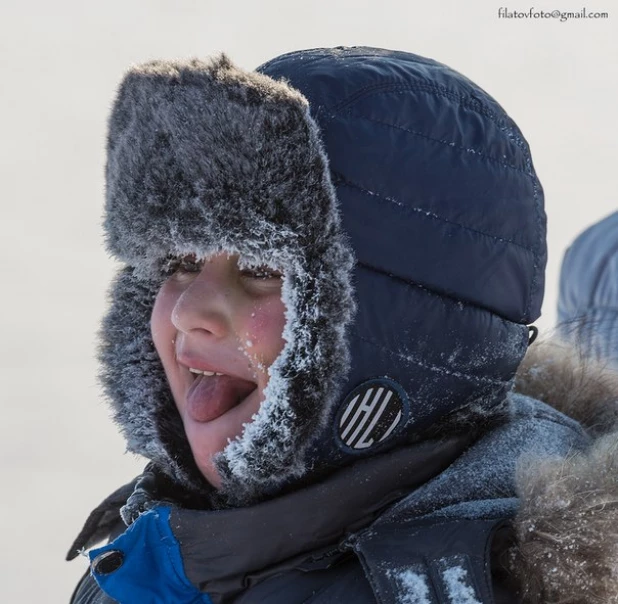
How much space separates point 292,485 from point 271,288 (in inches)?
10.4

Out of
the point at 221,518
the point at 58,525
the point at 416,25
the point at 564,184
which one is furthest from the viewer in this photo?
the point at 416,25

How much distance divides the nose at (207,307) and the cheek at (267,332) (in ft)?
0.12

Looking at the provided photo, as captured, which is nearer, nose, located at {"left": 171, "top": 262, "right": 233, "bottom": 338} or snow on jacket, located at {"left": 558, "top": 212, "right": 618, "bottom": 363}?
nose, located at {"left": 171, "top": 262, "right": 233, "bottom": 338}

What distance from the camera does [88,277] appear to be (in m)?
4.44

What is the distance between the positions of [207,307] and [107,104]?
3080 millimetres

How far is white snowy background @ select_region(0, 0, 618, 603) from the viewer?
4.06 m

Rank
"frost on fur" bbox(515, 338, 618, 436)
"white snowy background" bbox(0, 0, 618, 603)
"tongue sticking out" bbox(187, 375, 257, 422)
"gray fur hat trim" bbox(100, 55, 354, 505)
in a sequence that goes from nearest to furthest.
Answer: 1. "gray fur hat trim" bbox(100, 55, 354, 505)
2. "tongue sticking out" bbox(187, 375, 257, 422)
3. "frost on fur" bbox(515, 338, 618, 436)
4. "white snowy background" bbox(0, 0, 618, 603)

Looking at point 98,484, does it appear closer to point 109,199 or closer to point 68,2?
point 109,199

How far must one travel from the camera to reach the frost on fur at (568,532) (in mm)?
1122

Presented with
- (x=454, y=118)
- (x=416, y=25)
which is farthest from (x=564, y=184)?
(x=454, y=118)

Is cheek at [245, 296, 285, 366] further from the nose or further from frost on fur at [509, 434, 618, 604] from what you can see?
frost on fur at [509, 434, 618, 604]

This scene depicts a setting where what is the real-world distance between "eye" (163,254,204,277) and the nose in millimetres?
51

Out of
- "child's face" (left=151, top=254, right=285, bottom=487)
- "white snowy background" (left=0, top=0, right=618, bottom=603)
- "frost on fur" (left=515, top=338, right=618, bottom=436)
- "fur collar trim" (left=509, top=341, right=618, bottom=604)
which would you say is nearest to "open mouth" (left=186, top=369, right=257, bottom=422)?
"child's face" (left=151, top=254, right=285, bottom=487)

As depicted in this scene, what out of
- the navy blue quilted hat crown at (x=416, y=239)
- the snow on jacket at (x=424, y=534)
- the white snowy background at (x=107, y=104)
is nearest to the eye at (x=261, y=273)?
the navy blue quilted hat crown at (x=416, y=239)
